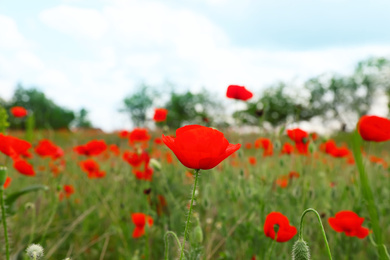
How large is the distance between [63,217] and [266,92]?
123 ft

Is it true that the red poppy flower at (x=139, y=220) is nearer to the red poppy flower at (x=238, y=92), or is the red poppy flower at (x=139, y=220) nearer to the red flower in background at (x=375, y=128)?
the red poppy flower at (x=238, y=92)

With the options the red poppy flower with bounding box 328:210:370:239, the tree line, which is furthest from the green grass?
the tree line

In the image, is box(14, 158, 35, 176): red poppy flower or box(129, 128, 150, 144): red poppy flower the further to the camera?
box(129, 128, 150, 144): red poppy flower

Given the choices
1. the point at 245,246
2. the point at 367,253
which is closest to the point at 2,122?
the point at 245,246

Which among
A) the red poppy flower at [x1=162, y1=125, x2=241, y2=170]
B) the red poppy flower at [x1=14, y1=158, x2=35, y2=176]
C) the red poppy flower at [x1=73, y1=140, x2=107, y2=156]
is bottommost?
the red poppy flower at [x1=14, y1=158, x2=35, y2=176]

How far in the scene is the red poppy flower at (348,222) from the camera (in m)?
1.49

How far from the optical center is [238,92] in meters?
2.17

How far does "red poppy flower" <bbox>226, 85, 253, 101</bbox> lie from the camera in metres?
2.15

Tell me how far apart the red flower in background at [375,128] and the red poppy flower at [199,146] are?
2.64 ft

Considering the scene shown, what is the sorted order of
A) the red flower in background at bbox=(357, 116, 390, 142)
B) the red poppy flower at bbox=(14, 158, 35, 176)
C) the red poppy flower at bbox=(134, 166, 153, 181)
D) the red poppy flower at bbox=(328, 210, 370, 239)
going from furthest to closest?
the red poppy flower at bbox=(134, 166, 153, 181)
the red poppy flower at bbox=(14, 158, 35, 176)
the red poppy flower at bbox=(328, 210, 370, 239)
the red flower in background at bbox=(357, 116, 390, 142)

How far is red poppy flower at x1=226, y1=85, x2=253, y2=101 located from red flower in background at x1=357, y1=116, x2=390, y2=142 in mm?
853

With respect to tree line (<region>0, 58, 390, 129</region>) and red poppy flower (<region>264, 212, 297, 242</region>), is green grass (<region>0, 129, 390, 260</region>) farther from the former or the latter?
tree line (<region>0, 58, 390, 129</region>)

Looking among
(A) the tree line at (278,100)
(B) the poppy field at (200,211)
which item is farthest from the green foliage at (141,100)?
(B) the poppy field at (200,211)

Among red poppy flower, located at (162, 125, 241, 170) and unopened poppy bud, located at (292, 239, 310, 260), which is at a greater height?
red poppy flower, located at (162, 125, 241, 170)
